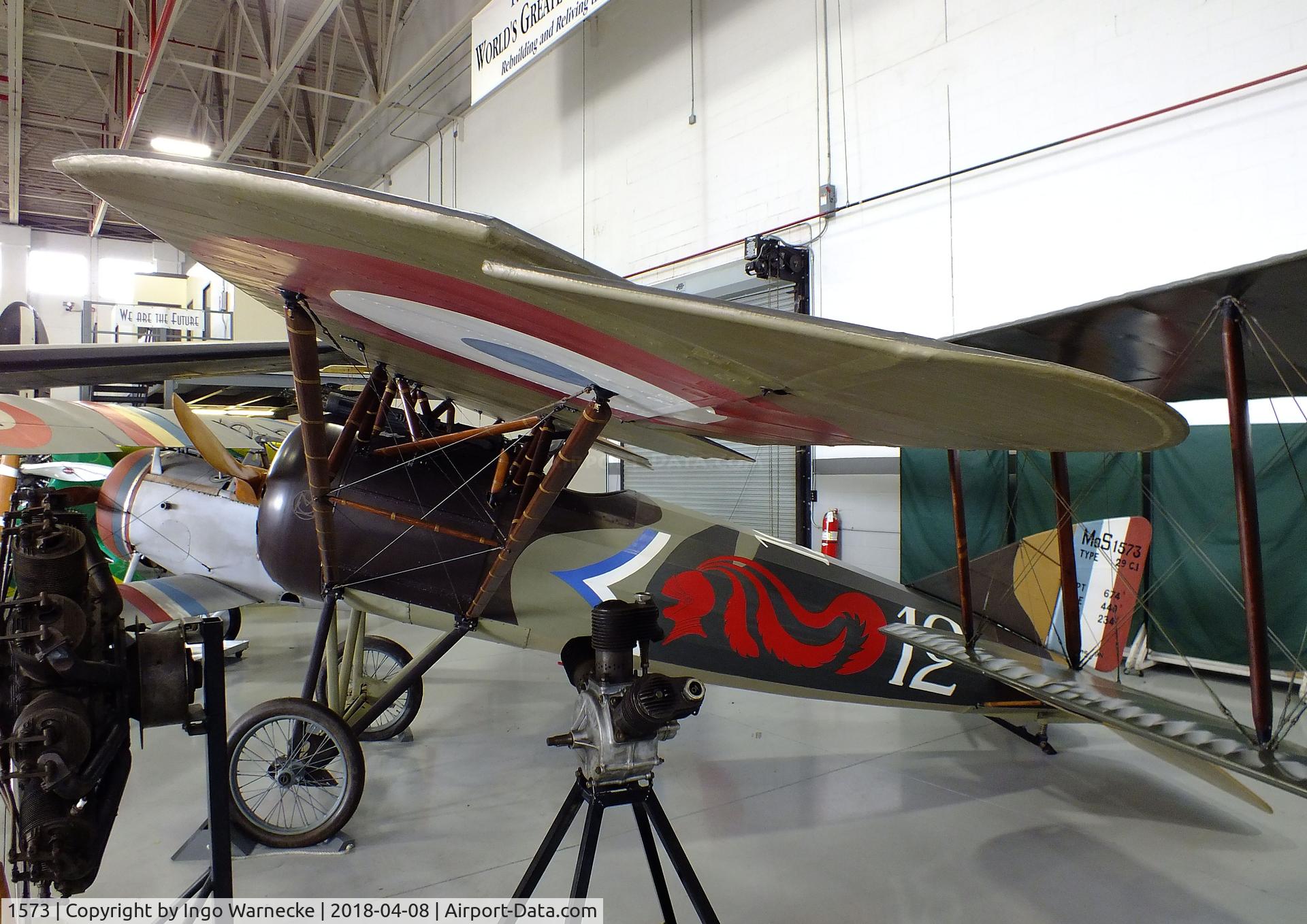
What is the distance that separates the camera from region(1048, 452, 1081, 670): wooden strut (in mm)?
3828

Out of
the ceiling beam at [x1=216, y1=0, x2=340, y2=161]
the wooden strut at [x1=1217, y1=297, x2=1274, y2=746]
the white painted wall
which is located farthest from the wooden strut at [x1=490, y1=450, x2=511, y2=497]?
the ceiling beam at [x1=216, y1=0, x2=340, y2=161]

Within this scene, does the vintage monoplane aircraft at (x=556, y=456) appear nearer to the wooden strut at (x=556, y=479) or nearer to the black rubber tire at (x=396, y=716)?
the wooden strut at (x=556, y=479)

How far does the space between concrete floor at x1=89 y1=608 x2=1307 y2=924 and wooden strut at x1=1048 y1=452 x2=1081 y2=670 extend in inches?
27.6

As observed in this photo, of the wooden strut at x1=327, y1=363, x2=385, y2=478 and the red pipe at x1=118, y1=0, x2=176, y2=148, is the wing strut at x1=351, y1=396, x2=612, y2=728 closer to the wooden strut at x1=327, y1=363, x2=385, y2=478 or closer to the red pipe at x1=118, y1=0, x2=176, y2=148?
the wooden strut at x1=327, y1=363, x2=385, y2=478

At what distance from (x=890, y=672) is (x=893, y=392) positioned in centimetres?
266

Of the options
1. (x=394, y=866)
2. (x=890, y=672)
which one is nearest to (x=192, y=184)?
(x=394, y=866)

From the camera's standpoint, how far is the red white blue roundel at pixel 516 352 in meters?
2.07

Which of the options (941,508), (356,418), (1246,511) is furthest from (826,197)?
(1246,511)

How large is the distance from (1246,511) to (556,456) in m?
2.38

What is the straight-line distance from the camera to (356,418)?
12.1 ft

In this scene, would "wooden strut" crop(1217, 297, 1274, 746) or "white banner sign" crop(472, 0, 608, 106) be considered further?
"white banner sign" crop(472, 0, 608, 106)

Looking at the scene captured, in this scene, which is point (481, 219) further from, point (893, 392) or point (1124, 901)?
point (1124, 901)

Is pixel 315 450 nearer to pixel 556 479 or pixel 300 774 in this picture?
pixel 556 479

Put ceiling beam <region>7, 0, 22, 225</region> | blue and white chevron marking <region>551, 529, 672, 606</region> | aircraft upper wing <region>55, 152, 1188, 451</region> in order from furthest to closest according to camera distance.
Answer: ceiling beam <region>7, 0, 22, 225</region>, blue and white chevron marking <region>551, 529, 672, 606</region>, aircraft upper wing <region>55, 152, 1188, 451</region>
